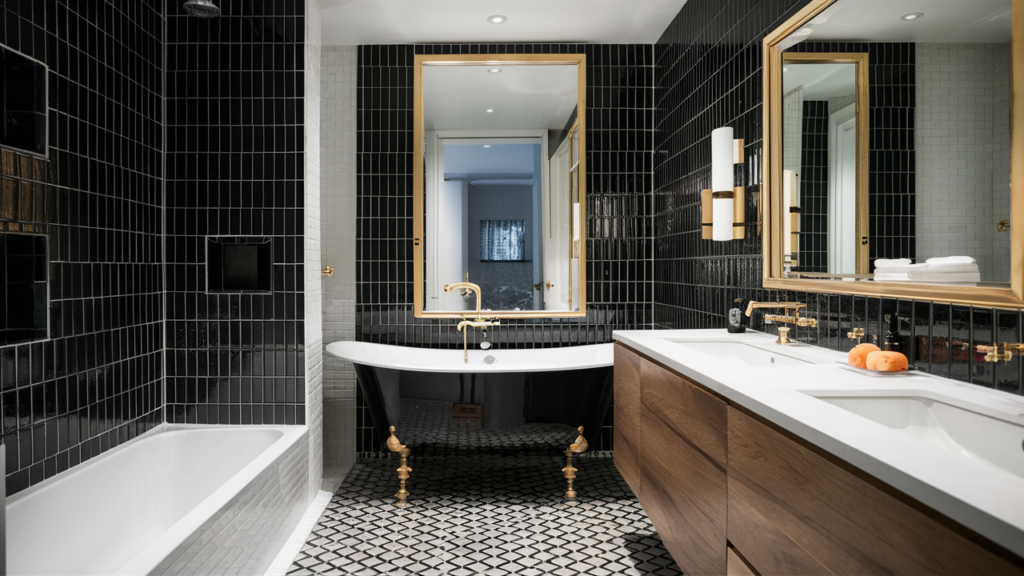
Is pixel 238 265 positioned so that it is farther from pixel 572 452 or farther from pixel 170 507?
pixel 572 452

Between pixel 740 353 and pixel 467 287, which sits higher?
pixel 467 287

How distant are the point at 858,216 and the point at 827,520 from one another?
1.02 metres

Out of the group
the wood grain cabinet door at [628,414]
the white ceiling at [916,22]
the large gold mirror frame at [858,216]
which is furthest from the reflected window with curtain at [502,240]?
the white ceiling at [916,22]

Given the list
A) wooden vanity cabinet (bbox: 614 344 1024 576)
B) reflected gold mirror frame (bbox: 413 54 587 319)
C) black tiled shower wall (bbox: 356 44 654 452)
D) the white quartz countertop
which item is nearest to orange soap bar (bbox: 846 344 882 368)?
the white quartz countertop

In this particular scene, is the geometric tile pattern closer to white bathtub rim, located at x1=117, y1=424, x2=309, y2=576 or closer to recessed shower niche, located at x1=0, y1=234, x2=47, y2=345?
white bathtub rim, located at x1=117, y1=424, x2=309, y2=576

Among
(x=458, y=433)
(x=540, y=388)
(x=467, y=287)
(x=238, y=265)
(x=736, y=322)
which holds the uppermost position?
(x=238, y=265)

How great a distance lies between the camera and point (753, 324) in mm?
2355

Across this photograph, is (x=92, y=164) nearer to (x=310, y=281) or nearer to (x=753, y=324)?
(x=310, y=281)

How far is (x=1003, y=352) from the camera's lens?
3.76 ft

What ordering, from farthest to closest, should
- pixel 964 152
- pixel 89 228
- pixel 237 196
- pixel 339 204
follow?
pixel 339 204, pixel 237 196, pixel 89 228, pixel 964 152

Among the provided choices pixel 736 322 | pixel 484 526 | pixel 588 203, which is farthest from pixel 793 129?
pixel 484 526

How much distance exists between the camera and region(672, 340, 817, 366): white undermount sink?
185cm

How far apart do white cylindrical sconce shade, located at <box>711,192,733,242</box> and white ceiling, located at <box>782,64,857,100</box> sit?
49 cm

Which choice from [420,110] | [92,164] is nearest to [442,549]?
[92,164]
